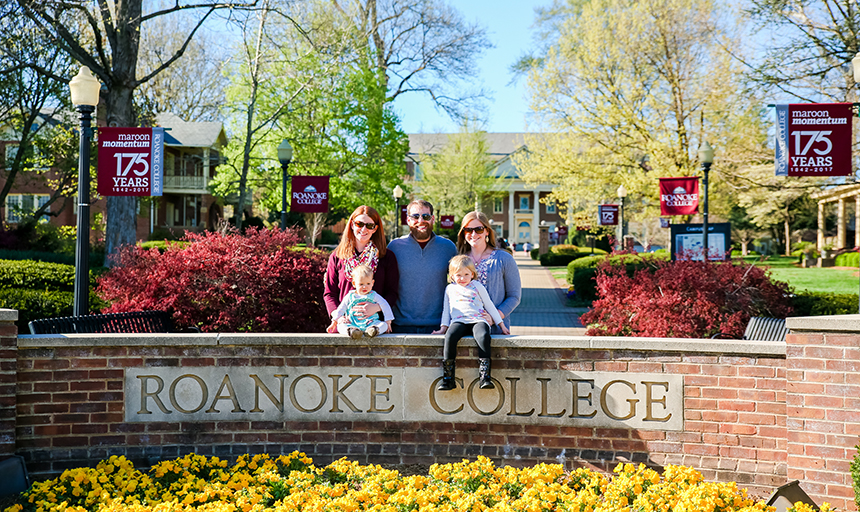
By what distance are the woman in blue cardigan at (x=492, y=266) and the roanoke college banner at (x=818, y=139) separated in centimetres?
490

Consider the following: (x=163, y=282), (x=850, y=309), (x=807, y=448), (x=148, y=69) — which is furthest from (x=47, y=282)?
(x=148, y=69)

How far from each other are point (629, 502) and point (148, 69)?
117ft

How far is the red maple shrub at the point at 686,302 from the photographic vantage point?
7.02 meters

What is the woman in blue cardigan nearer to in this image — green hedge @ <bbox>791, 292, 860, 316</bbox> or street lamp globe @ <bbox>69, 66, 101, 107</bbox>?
green hedge @ <bbox>791, 292, 860, 316</bbox>

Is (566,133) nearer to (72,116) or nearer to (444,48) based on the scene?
(444,48)

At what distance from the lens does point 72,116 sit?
25.5m

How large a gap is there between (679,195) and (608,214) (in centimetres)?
853

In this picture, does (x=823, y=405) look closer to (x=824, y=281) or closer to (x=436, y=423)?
(x=436, y=423)

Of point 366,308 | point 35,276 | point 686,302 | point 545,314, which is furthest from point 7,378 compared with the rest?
point 545,314

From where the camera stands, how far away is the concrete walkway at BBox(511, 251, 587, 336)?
12.9m

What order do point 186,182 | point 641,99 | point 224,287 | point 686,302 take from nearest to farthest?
point 224,287
point 686,302
point 641,99
point 186,182

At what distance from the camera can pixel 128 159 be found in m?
8.48

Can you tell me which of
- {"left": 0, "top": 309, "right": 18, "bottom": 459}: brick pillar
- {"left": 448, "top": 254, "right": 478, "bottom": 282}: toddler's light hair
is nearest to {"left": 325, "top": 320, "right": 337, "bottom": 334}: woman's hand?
{"left": 448, "top": 254, "right": 478, "bottom": 282}: toddler's light hair

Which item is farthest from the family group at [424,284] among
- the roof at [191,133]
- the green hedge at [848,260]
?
the roof at [191,133]
